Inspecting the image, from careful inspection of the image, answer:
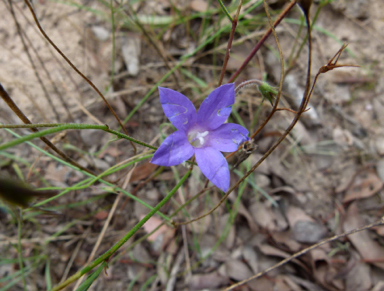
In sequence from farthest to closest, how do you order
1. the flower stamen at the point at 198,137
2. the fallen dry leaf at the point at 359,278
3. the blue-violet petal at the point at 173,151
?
the fallen dry leaf at the point at 359,278, the flower stamen at the point at 198,137, the blue-violet petal at the point at 173,151

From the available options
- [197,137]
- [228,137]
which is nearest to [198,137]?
[197,137]

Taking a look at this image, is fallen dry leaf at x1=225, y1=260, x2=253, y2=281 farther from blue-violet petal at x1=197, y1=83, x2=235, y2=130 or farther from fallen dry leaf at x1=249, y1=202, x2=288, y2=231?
blue-violet petal at x1=197, y1=83, x2=235, y2=130

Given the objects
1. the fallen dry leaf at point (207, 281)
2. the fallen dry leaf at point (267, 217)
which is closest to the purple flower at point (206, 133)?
the fallen dry leaf at point (267, 217)

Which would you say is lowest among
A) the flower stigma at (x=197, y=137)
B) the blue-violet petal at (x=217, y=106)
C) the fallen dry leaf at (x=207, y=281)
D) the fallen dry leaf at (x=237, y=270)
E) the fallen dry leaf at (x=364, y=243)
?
the fallen dry leaf at (x=207, y=281)

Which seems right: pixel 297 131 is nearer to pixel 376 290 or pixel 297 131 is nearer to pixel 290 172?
pixel 290 172

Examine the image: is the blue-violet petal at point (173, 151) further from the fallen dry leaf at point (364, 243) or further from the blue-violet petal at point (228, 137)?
the fallen dry leaf at point (364, 243)

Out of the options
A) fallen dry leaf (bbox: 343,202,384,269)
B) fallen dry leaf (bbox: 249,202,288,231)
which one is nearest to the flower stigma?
fallen dry leaf (bbox: 249,202,288,231)

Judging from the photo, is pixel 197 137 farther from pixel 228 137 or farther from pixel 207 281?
pixel 207 281
